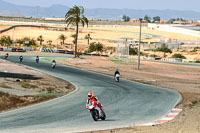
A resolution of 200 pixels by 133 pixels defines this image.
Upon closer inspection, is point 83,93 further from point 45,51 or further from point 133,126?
point 45,51

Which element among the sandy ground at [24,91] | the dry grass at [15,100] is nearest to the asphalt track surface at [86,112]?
the dry grass at [15,100]

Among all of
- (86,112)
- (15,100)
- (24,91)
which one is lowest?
(86,112)

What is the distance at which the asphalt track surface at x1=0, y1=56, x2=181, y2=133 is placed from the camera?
20.0 meters

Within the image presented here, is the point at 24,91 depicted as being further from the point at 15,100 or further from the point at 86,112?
the point at 86,112

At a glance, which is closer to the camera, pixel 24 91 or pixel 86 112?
pixel 86 112

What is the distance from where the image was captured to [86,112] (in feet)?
78.5

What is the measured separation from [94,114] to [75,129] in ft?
7.02

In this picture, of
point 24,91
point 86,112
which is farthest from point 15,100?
point 86,112

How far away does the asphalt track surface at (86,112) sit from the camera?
65.8ft

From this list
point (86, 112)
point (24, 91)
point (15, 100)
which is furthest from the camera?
point (24, 91)

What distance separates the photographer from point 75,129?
19609mm

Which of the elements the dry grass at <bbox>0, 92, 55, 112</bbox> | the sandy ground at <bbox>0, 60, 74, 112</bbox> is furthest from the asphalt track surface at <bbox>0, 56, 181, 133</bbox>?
the sandy ground at <bbox>0, 60, 74, 112</bbox>

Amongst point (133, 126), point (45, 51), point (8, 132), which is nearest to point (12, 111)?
point (8, 132)

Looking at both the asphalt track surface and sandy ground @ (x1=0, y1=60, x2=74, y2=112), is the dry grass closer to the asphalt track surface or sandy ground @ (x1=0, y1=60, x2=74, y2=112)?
sandy ground @ (x1=0, y1=60, x2=74, y2=112)
